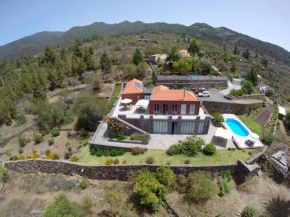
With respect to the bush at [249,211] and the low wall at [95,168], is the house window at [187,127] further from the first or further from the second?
the bush at [249,211]

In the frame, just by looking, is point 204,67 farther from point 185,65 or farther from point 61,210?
point 61,210

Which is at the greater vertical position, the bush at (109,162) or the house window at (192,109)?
the house window at (192,109)

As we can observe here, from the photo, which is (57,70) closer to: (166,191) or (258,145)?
(166,191)

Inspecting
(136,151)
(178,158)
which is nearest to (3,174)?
(136,151)

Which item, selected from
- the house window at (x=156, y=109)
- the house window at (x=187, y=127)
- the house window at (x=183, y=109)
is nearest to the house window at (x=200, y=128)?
the house window at (x=187, y=127)

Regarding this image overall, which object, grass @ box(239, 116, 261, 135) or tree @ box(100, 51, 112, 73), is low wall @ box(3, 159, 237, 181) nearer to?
grass @ box(239, 116, 261, 135)

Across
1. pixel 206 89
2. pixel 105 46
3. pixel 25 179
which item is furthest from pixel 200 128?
pixel 105 46
